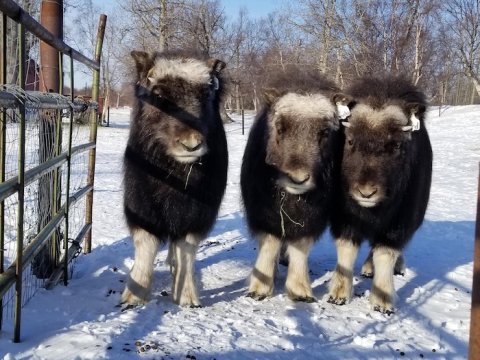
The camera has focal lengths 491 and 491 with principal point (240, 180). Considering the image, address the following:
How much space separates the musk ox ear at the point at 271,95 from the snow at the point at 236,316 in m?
2.00

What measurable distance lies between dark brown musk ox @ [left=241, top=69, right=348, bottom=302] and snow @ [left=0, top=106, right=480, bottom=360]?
0.40 m

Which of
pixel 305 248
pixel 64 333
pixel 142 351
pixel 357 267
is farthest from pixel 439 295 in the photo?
pixel 64 333

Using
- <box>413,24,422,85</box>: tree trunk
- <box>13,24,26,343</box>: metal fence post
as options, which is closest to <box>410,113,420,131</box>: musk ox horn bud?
<box>13,24,26,343</box>: metal fence post

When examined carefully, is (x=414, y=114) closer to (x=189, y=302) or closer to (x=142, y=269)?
(x=189, y=302)

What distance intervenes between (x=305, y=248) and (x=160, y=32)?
24.7 metres

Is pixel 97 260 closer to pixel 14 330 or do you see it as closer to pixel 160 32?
pixel 14 330

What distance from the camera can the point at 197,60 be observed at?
4340 mm

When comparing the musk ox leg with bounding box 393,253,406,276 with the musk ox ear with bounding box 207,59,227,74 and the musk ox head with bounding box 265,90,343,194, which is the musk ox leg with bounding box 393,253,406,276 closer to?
the musk ox head with bounding box 265,90,343,194

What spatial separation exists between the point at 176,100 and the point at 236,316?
1.92 m

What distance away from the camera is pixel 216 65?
14.6ft

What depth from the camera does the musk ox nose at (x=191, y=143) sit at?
371 centimetres

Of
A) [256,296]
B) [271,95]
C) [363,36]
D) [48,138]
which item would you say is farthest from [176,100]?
[363,36]

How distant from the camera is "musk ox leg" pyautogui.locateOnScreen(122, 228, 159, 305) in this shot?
14.5 ft

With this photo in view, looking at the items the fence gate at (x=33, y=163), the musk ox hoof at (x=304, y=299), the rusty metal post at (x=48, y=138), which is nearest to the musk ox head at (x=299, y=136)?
the musk ox hoof at (x=304, y=299)
